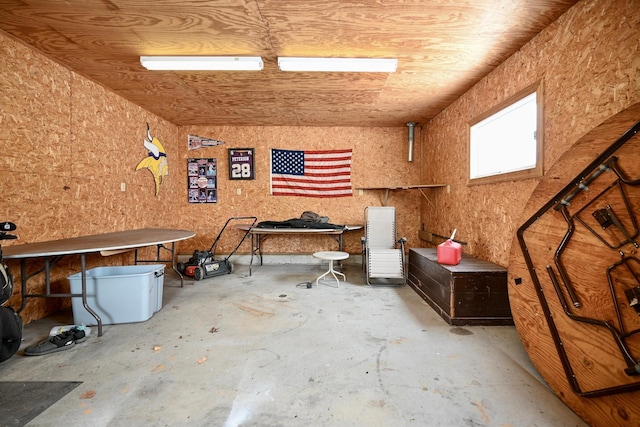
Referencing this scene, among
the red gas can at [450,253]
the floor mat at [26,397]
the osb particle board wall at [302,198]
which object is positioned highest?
the osb particle board wall at [302,198]

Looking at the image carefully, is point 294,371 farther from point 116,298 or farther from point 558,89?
point 558,89

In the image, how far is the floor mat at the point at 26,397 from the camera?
58.1 inches

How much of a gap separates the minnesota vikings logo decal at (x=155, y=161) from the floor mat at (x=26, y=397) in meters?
3.09

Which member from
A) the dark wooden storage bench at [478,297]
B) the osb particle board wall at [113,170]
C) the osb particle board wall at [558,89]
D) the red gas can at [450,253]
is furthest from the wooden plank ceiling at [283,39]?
the dark wooden storage bench at [478,297]

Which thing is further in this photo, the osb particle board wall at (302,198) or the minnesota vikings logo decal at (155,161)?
the osb particle board wall at (302,198)

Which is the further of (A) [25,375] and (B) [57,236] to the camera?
(B) [57,236]

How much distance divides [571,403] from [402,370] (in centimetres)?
91

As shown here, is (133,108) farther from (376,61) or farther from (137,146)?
(376,61)

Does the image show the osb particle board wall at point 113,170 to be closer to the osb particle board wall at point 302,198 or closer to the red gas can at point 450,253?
the osb particle board wall at point 302,198

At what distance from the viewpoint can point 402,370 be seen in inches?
73.9

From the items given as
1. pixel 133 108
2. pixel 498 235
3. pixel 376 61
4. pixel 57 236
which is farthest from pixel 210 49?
pixel 498 235

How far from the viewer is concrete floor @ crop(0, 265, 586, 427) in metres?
1.49

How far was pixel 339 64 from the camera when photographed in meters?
2.75

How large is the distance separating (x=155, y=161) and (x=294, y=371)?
13.6 ft
